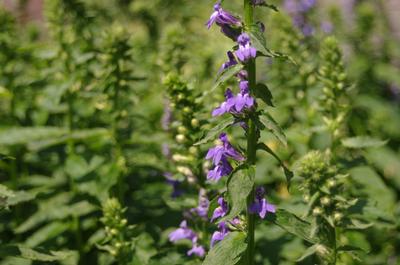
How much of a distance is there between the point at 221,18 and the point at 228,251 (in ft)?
3.80

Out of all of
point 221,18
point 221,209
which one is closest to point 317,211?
point 221,209

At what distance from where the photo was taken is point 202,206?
373 cm

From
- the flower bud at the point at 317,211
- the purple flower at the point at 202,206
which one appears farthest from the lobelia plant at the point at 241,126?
the purple flower at the point at 202,206

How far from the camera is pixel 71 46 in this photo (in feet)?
17.0

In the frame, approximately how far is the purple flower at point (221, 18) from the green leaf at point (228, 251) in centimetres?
109

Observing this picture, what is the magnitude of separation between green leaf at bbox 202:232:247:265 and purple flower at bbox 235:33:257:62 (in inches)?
36.2

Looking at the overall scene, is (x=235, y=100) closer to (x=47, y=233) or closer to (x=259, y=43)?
(x=259, y=43)

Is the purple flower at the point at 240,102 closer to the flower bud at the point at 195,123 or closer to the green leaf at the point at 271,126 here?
the green leaf at the point at 271,126

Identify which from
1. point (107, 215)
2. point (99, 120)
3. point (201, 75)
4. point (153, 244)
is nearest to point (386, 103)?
point (201, 75)

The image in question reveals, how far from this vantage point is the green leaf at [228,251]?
2.89m

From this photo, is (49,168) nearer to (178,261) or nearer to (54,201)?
(54,201)

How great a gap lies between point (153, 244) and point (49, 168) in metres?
1.61

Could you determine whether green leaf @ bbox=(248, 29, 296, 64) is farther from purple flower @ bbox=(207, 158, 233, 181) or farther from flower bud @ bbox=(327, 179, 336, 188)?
flower bud @ bbox=(327, 179, 336, 188)

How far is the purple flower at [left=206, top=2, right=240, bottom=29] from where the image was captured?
2.85 m
